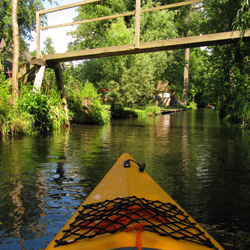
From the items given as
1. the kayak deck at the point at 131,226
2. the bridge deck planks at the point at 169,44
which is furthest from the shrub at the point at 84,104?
the kayak deck at the point at 131,226

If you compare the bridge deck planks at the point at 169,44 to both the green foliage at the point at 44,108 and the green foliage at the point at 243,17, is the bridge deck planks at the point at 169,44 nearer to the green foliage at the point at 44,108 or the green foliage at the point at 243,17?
the green foliage at the point at 243,17

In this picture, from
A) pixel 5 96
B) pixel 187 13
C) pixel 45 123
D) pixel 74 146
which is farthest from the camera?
pixel 187 13

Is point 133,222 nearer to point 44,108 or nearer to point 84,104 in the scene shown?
point 44,108

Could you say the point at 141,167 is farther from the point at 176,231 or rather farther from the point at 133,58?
the point at 133,58

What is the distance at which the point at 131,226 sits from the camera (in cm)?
175

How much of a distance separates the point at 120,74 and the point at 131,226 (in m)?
16.3

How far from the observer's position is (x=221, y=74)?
16609 mm

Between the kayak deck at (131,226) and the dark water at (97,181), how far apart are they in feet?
2.49

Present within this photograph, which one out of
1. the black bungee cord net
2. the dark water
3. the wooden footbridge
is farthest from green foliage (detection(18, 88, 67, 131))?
the black bungee cord net

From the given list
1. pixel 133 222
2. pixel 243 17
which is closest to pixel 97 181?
pixel 133 222

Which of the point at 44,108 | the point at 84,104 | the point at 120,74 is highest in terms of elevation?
the point at 120,74

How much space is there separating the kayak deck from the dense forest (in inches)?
209

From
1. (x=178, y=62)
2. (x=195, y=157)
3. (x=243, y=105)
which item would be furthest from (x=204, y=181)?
(x=178, y=62)

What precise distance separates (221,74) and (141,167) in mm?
14455
